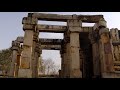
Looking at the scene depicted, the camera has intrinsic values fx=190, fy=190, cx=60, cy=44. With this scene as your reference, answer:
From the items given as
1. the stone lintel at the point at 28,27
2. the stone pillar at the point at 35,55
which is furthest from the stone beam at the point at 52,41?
the stone lintel at the point at 28,27

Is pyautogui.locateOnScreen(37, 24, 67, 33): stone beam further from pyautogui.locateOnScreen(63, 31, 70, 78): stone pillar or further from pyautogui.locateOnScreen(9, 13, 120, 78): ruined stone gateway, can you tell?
pyautogui.locateOnScreen(63, 31, 70, 78): stone pillar

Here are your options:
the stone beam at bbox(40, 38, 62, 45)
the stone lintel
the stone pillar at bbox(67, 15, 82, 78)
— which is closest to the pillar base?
the stone pillar at bbox(67, 15, 82, 78)

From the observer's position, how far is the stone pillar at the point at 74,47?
11453 mm

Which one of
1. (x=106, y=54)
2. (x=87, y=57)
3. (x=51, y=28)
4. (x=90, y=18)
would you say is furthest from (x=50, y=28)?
(x=106, y=54)

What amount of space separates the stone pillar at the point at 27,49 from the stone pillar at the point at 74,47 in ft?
8.16

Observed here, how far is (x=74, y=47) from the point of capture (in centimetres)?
1202

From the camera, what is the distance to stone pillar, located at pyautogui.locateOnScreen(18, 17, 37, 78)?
1125 cm

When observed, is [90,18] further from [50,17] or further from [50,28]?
[50,28]

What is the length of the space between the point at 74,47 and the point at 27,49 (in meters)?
2.96

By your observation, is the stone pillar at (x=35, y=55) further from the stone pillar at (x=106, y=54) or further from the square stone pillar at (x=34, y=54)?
the stone pillar at (x=106, y=54)

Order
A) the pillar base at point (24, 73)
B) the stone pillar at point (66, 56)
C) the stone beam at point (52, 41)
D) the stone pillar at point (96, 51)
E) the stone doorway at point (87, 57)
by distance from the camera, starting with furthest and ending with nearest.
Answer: the stone doorway at point (87, 57) < the stone beam at point (52, 41) < the stone pillar at point (66, 56) < the stone pillar at point (96, 51) < the pillar base at point (24, 73)
